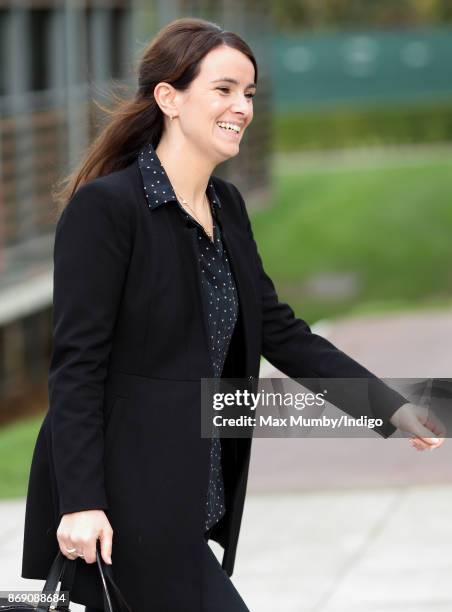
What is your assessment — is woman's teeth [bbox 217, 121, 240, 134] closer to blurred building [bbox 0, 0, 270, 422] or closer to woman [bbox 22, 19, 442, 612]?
woman [bbox 22, 19, 442, 612]

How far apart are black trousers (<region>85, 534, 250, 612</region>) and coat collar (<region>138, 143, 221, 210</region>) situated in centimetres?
73

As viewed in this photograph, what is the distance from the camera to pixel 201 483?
3.09m

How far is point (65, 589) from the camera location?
297cm

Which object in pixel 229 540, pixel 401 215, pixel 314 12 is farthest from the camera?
pixel 314 12

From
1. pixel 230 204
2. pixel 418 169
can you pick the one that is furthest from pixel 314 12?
pixel 230 204

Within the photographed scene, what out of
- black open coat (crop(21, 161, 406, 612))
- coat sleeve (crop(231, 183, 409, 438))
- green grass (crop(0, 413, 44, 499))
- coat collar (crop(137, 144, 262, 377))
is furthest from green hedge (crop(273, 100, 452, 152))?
black open coat (crop(21, 161, 406, 612))

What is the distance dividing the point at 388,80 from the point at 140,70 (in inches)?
1923

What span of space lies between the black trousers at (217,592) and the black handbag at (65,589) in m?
0.16

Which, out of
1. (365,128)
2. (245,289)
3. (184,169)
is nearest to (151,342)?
(245,289)

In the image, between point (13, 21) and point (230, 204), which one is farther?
point (13, 21)

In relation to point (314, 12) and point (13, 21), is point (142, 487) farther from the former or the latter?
point (314, 12)

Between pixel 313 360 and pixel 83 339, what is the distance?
0.76 meters

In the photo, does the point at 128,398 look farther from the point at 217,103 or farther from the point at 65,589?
the point at 217,103

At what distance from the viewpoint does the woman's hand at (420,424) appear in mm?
3402
